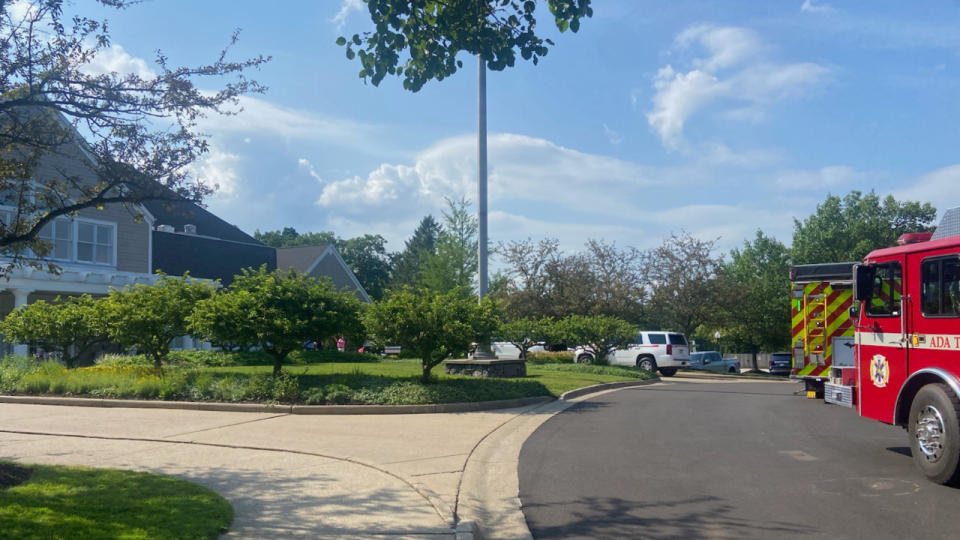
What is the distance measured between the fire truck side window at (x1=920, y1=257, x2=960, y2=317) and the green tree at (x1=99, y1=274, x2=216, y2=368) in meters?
14.3

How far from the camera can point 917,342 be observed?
27.1 ft

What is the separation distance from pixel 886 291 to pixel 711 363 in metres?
30.4

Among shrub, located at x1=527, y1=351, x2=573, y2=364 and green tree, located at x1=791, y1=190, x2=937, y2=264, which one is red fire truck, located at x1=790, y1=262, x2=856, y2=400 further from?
green tree, located at x1=791, y1=190, x2=937, y2=264

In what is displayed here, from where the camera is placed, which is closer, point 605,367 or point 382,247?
point 605,367

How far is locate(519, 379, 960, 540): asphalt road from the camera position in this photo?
6188 millimetres

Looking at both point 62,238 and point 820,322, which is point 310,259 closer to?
point 62,238

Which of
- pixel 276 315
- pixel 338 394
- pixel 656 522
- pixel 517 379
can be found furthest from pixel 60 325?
pixel 656 522

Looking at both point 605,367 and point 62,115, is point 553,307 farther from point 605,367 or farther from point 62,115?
point 62,115

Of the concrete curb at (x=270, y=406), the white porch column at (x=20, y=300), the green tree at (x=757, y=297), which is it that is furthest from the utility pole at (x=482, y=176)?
the green tree at (x=757, y=297)

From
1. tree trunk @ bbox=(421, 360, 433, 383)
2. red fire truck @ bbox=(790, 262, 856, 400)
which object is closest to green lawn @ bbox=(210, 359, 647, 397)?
tree trunk @ bbox=(421, 360, 433, 383)

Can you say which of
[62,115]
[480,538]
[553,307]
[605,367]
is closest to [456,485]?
[480,538]

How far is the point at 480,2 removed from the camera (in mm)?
7918

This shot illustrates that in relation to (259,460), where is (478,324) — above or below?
above

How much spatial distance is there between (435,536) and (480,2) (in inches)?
212
